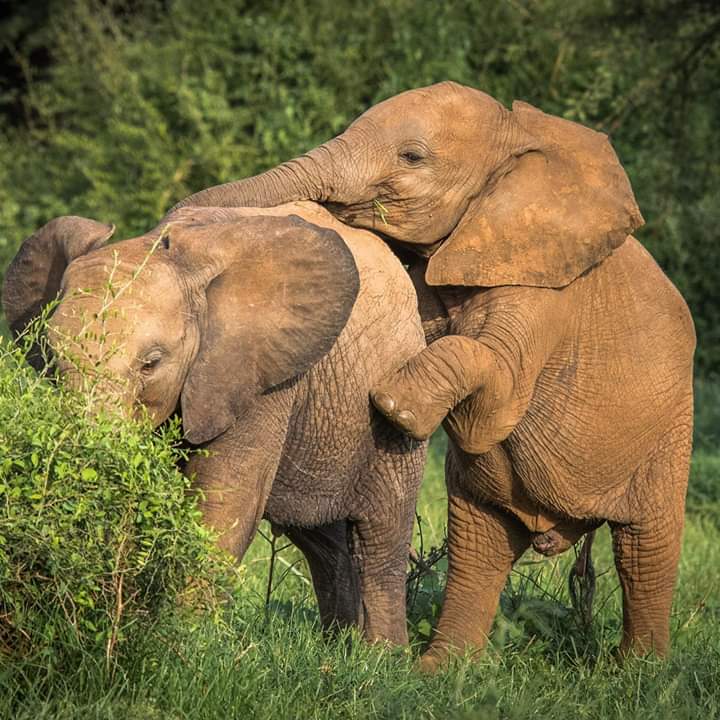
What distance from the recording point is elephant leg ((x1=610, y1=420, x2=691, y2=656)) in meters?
5.96

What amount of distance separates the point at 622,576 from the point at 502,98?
9.86 m

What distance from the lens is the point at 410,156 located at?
554cm

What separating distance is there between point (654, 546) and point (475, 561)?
0.65 m

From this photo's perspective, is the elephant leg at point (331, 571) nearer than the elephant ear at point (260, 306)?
No

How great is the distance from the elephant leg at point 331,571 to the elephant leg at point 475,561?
342mm

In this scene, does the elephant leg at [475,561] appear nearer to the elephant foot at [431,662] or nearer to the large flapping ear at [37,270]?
the elephant foot at [431,662]

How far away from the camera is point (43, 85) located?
1705 centimetres

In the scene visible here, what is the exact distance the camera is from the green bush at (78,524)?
420 cm

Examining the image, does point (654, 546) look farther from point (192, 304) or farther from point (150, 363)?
point (150, 363)

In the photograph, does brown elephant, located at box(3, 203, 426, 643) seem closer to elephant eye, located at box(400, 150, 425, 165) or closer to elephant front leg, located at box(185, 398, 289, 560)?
elephant front leg, located at box(185, 398, 289, 560)

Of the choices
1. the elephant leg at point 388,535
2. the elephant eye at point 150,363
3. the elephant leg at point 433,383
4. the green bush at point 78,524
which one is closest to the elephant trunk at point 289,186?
the elephant leg at point 433,383

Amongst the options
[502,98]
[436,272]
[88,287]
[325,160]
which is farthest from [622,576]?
[502,98]

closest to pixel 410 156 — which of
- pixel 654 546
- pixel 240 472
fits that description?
pixel 240 472

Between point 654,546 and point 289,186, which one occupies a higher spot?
point 289,186
